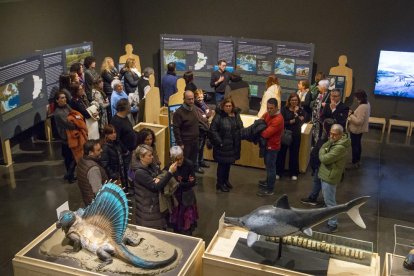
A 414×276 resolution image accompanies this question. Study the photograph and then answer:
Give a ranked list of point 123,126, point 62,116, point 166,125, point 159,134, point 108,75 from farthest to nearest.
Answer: point 108,75, point 166,125, point 159,134, point 62,116, point 123,126

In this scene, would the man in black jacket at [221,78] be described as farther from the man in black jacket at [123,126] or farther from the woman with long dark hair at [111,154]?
the woman with long dark hair at [111,154]

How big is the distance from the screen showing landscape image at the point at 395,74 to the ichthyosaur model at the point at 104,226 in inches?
272

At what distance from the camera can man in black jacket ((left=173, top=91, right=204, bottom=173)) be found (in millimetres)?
5980

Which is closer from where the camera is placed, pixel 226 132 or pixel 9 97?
pixel 226 132

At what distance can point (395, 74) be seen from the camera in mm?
8984

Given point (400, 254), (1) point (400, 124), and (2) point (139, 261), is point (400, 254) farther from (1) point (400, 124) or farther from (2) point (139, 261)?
(1) point (400, 124)

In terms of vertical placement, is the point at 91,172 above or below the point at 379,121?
above

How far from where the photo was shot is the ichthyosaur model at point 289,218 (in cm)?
340

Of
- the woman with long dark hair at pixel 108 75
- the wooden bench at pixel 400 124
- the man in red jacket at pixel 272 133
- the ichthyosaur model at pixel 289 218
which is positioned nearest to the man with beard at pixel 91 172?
the ichthyosaur model at pixel 289 218

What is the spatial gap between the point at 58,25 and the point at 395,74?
6.65 metres

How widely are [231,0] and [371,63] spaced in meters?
3.24

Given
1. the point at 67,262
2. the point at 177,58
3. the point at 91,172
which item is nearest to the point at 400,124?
the point at 177,58

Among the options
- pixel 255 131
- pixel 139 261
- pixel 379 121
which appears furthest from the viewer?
pixel 379 121

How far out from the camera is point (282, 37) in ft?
32.1
